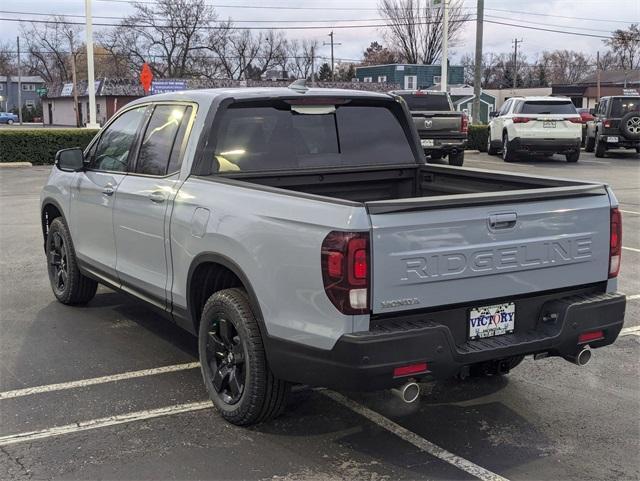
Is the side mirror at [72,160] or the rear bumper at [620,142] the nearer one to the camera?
the side mirror at [72,160]

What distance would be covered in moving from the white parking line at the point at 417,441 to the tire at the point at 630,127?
71.1 ft

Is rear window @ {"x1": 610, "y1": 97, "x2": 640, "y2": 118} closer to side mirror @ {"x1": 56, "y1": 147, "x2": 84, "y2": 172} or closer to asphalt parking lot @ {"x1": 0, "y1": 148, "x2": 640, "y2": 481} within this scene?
asphalt parking lot @ {"x1": 0, "y1": 148, "x2": 640, "y2": 481}

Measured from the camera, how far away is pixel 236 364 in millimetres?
4059

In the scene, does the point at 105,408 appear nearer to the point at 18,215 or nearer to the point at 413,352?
the point at 413,352

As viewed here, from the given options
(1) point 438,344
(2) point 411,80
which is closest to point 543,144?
(1) point 438,344

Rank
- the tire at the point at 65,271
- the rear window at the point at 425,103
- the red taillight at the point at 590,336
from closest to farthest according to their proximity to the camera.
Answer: the red taillight at the point at 590,336 → the tire at the point at 65,271 → the rear window at the point at 425,103

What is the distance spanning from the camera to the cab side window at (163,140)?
4.82 meters

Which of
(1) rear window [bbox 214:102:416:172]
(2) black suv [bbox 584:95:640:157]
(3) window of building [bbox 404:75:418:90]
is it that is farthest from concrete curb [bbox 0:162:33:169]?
(3) window of building [bbox 404:75:418:90]

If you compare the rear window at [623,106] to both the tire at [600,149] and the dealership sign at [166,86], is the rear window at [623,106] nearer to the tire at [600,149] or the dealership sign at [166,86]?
the tire at [600,149]

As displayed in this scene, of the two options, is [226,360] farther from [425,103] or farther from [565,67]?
[565,67]

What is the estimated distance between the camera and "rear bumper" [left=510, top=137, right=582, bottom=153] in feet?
69.3

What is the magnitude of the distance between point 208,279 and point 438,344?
5.05 ft

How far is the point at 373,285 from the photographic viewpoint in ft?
10.9

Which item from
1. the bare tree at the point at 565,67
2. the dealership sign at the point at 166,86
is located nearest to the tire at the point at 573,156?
the dealership sign at the point at 166,86
